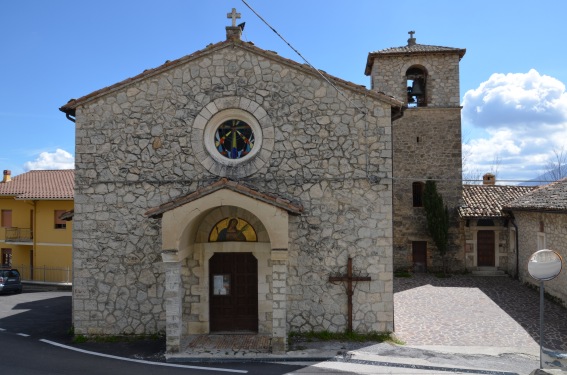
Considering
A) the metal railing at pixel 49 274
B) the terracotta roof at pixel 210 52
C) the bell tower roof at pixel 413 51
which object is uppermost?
the bell tower roof at pixel 413 51

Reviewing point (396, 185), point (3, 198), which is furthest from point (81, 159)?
point (3, 198)

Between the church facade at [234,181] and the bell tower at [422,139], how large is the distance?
1162 centimetres

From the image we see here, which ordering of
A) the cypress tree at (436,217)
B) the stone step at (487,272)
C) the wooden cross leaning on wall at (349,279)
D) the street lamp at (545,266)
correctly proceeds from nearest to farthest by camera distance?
the street lamp at (545,266), the wooden cross leaning on wall at (349,279), the cypress tree at (436,217), the stone step at (487,272)

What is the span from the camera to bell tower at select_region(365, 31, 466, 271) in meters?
21.8

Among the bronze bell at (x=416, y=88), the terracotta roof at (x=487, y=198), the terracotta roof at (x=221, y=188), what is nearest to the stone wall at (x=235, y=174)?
the terracotta roof at (x=221, y=188)

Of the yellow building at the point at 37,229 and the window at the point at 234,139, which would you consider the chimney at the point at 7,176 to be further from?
the window at the point at 234,139

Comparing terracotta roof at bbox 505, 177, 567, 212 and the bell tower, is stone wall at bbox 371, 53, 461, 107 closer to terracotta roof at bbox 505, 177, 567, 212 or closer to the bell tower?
the bell tower

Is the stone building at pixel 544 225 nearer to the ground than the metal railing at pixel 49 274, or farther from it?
farther from it

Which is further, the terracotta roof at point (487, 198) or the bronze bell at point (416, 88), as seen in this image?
the bronze bell at point (416, 88)

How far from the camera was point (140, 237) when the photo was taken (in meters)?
11.0

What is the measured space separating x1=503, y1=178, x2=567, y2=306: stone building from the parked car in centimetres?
2286

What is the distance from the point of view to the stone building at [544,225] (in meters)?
14.8

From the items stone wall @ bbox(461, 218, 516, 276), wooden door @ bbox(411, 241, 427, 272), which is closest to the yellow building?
wooden door @ bbox(411, 241, 427, 272)

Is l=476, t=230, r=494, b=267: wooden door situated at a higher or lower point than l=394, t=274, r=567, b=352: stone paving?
higher
